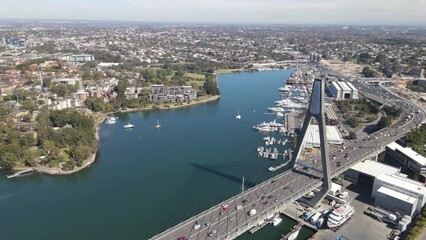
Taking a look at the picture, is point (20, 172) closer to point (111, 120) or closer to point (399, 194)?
point (111, 120)

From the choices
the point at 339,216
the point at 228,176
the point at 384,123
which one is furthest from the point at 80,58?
the point at 339,216

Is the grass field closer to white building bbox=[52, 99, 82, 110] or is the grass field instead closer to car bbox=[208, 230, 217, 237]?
white building bbox=[52, 99, 82, 110]

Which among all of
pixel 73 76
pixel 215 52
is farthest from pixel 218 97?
pixel 215 52

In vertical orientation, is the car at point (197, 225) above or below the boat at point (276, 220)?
above

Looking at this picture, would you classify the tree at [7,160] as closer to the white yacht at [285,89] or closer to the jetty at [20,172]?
the jetty at [20,172]

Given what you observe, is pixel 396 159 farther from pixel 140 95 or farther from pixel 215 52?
pixel 215 52

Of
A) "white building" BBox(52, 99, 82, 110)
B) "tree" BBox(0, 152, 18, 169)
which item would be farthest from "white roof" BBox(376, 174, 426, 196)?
"white building" BBox(52, 99, 82, 110)

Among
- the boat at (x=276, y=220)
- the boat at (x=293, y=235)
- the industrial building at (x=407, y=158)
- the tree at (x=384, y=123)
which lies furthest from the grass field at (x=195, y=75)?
the boat at (x=293, y=235)
